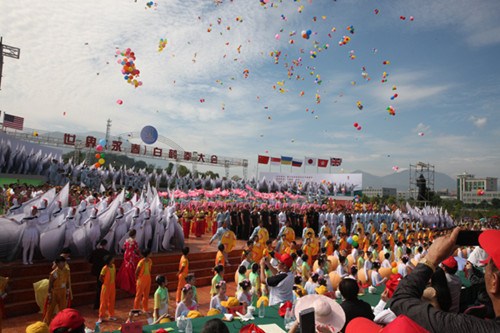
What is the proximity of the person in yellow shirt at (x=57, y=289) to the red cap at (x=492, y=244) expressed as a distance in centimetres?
614

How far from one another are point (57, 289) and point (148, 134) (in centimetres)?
2409

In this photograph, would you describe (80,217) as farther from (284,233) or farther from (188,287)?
(284,233)

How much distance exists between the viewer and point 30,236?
275 inches

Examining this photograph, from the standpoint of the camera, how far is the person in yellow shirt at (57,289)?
540cm

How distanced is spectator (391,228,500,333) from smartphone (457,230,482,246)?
26 millimetres

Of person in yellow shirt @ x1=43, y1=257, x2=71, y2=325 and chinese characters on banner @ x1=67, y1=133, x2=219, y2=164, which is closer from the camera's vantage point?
person in yellow shirt @ x1=43, y1=257, x2=71, y2=325

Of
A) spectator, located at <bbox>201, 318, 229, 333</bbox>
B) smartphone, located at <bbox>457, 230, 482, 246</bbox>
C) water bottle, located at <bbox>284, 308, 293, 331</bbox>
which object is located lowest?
water bottle, located at <bbox>284, 308, 293, 331</bbox>

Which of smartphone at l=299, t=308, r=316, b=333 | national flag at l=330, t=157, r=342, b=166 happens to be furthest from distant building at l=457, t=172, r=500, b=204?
smartphone at l=299, t=308, r=316, b=333

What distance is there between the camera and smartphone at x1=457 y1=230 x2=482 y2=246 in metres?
1.44

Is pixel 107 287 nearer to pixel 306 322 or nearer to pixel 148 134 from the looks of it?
pixel 306 322

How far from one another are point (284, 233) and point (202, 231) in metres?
4.55

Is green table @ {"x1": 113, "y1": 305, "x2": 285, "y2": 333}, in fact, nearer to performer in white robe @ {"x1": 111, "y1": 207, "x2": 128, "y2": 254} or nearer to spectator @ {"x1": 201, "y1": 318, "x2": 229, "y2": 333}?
spectator @ {"x1": 201, "y1": 318, "x2": 229, "y2": 333}

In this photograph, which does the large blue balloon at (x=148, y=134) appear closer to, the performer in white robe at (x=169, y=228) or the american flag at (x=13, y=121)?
the american flag at (x=13, y=121)

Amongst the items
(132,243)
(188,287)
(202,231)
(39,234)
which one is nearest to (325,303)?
(188,287)
